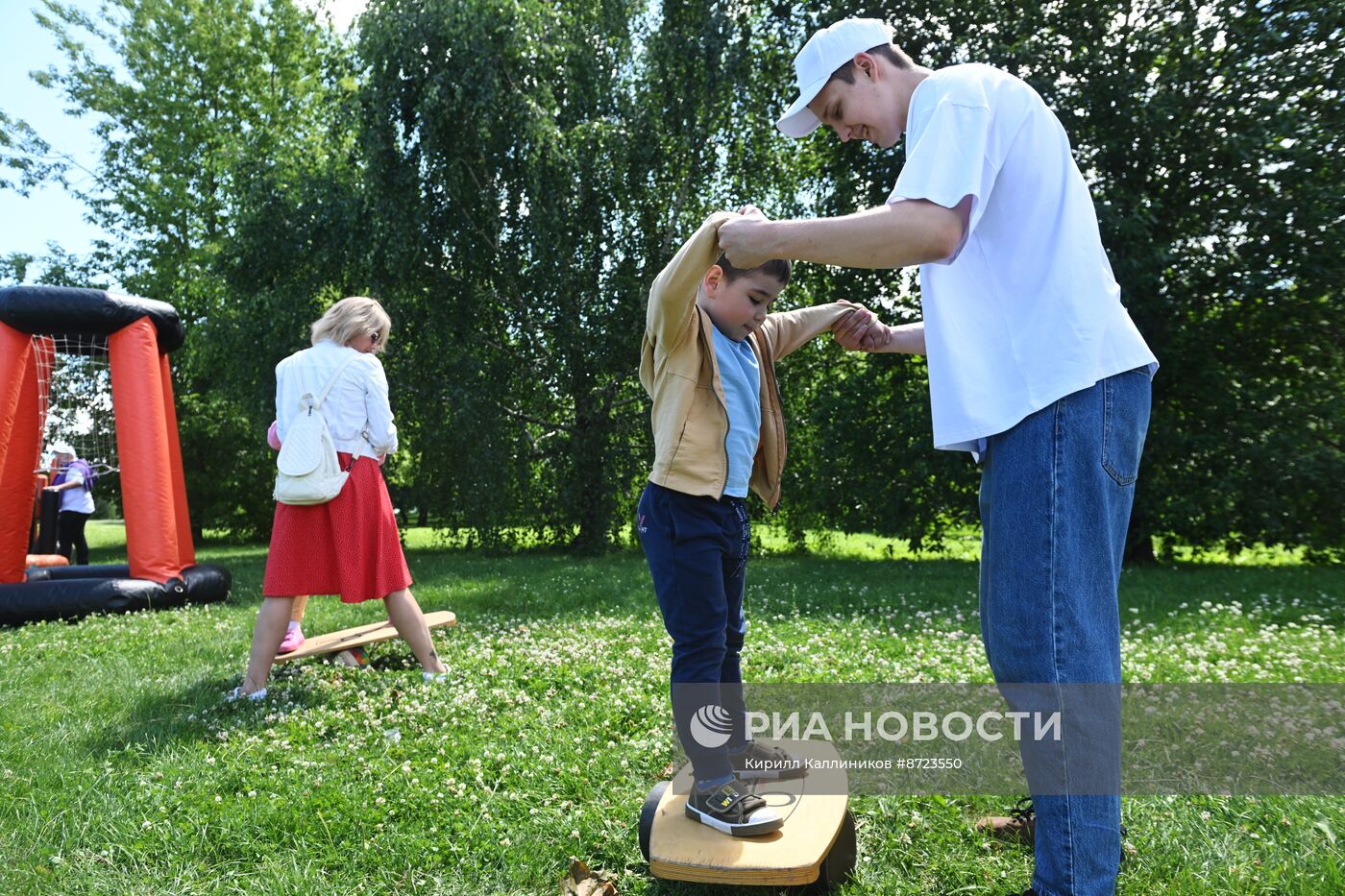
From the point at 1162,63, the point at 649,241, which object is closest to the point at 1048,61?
the point at 1162,63

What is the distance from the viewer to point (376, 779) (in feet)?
11.6

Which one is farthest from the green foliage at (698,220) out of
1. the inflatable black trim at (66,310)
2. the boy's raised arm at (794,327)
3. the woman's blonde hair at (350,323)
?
the boy's raised arm at (794,327)

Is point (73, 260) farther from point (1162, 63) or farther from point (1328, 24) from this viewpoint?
point (1328, 24)

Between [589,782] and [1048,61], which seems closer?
[589,782]

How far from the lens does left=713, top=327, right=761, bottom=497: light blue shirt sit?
9.70 feet

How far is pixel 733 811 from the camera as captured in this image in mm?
2664

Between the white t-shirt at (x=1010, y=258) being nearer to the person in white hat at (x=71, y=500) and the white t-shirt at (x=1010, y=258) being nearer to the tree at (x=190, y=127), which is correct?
the person in white hat at (x=71, y=500)

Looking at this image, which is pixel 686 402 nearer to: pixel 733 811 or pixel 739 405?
pixel 739 405

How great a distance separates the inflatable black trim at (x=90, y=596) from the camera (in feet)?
26.4

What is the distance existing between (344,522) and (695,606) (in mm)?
2958

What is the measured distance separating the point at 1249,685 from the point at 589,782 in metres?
3.45

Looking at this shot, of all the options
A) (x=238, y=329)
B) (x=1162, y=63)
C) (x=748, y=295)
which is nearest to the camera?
(x=748, y=295)

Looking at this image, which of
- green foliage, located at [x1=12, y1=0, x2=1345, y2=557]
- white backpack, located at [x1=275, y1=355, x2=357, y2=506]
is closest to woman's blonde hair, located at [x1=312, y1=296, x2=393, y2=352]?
white backpack, located at [x1=275, y1=355, x2=357, y2=506]

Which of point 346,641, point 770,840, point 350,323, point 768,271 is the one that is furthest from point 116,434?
point 770,840
